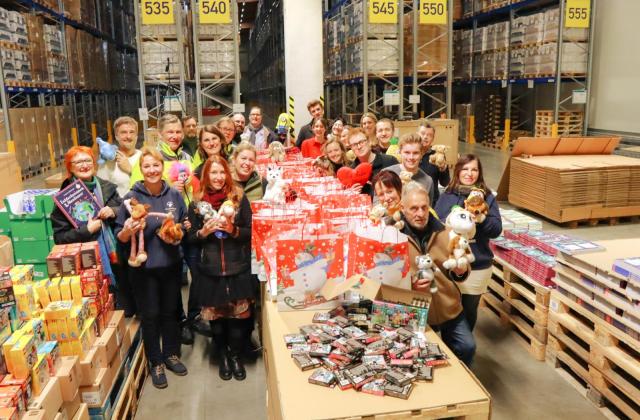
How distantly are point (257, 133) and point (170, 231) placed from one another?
414 centimetres

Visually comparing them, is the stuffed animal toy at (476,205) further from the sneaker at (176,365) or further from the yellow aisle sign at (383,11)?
the yellow aisle sign at (383,11)

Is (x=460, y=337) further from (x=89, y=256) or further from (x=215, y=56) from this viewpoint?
(x=215, y=56)

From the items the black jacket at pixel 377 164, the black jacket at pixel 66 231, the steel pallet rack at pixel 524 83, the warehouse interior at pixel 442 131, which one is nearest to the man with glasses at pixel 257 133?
the warehouse interior at pixel 442 131

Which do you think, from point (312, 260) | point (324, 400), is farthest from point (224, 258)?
point (324, 400)

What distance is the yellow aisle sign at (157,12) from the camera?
1027 cm

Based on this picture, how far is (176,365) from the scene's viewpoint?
425 centimetres

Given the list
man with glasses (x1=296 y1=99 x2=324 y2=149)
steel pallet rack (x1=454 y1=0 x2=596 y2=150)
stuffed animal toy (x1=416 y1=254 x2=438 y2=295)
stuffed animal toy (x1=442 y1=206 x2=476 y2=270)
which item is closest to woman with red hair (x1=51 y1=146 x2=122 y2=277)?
stuffed animal toy (x1=416 y1=254 x2=438 y2=295)

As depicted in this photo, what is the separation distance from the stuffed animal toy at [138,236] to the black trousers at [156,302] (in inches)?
6.3

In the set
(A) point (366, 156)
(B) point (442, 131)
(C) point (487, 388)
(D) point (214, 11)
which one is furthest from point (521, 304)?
(D) point (214, 11)

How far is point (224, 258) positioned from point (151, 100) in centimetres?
2412

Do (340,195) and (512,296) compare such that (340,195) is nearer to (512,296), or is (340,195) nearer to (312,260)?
(312,260)

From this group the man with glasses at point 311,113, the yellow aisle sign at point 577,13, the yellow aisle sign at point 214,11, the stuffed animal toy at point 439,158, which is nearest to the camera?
the stuffed animal toy at point 439,158

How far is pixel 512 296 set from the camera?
4.86 metres

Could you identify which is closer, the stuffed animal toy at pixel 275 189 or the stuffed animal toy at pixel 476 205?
the stuffed animal toy at pixel 476 205
